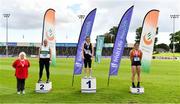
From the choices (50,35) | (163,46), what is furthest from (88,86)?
(163,46)

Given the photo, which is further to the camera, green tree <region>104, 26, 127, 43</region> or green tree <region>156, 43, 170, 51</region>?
green tree <region>156, 43, 170, 51</region>

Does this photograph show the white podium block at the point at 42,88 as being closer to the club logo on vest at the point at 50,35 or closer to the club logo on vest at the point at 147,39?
the club logo on vest at the point at 147,39

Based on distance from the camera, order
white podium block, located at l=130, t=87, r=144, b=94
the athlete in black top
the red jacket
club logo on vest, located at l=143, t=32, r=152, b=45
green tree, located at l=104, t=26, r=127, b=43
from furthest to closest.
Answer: green tree, located at l=104, t=26, r=127, b=43
club logo on vest, located at l=143, t=32, r=152, b=45
the athlete in black top
white podium block, located at l=130, t=87, r=144, b=94
the red jacket

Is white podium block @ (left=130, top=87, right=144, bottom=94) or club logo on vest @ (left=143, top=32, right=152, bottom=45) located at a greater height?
club logo on vest @ (left=143, top=32, right=152, bottom=45)

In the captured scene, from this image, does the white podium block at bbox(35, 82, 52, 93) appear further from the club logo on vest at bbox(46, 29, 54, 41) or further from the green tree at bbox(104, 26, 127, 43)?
the green tree at bbox(104, 26, 127, 43)

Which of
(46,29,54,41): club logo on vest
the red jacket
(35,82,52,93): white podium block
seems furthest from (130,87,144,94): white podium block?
(46,29,54,41): club logo on vest

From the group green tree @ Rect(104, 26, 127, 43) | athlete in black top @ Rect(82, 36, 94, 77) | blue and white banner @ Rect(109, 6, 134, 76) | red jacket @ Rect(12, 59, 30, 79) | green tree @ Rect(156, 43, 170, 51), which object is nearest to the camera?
red jacket @ Rect(12, 59, 30, 79)

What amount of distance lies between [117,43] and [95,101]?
4.22 meters

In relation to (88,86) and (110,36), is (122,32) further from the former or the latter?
(110,36)

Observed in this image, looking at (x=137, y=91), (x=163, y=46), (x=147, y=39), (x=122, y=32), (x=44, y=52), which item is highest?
(x=163, y=46)

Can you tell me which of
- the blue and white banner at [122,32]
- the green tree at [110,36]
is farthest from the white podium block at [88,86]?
the green tree at [110,36]

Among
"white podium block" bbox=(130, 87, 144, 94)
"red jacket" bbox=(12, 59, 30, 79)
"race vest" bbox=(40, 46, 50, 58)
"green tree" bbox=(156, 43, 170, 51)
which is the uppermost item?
"green tree" bbox=(156, 43, 170, 51)

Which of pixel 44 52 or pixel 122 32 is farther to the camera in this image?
pixel 122 32

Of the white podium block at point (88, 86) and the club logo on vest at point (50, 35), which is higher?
the club logo on vest at point (50, 35)
